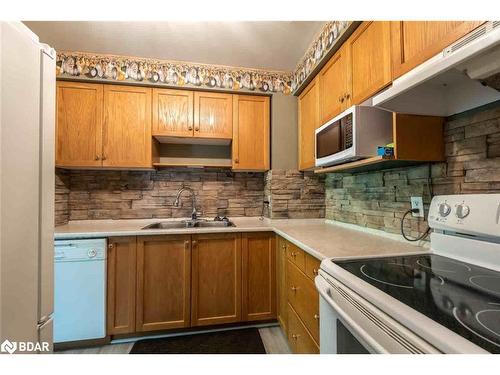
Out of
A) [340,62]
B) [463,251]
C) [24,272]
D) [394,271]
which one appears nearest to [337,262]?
[394,271]

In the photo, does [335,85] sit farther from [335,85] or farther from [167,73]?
[167,73]

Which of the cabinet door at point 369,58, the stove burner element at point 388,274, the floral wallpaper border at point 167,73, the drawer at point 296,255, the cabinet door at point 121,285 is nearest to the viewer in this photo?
the stove burner element at point 388,274

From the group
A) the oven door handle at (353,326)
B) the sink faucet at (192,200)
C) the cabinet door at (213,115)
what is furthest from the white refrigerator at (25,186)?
the sink faucet at (192,200)

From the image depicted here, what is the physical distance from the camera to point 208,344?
5.74 ft

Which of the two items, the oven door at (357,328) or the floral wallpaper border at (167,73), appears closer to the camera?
the oven door at (357,328)

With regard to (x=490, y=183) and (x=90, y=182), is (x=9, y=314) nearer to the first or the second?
(x=490, y=183)

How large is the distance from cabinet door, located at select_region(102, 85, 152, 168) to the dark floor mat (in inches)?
60.6

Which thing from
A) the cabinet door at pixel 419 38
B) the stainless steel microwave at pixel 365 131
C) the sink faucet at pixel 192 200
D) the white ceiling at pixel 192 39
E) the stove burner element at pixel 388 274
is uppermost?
the white ceiling at pixel 192 39

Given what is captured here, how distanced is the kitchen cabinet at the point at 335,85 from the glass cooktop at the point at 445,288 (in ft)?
3.34

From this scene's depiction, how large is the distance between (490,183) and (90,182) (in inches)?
118

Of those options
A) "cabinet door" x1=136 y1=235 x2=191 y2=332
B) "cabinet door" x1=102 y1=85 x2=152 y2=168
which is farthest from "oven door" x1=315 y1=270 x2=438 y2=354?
"cabinet door" x1=102 y1=85 x2=152 y2=168

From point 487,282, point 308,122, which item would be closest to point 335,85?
point 308,122

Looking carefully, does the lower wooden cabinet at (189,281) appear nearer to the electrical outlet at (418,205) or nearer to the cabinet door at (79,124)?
the cabinet door at (79,124)

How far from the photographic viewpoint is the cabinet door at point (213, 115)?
2.21 metres
